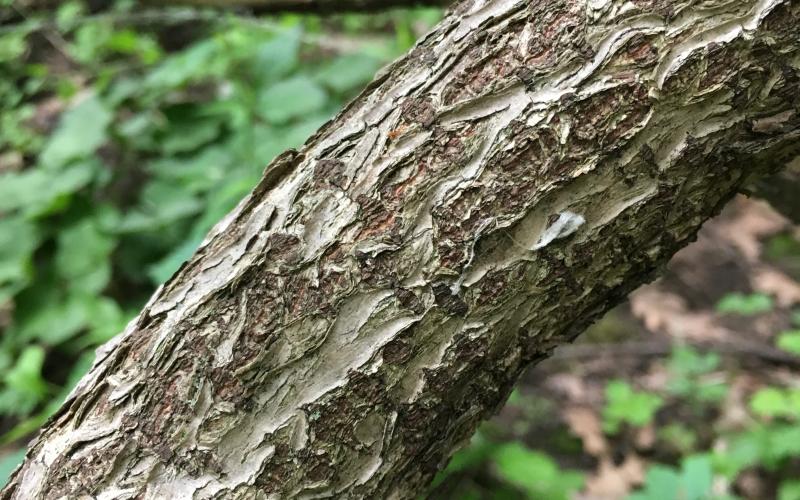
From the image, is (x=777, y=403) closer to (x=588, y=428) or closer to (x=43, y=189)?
(x=588, y=428)

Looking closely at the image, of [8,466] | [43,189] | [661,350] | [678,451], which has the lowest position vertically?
[678,451]

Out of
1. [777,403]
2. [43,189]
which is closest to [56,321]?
[43,189]

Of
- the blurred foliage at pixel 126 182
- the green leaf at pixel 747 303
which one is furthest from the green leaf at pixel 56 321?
the green leaf at pixel 747 303

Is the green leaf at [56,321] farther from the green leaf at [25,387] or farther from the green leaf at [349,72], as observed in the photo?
the green leaf at [349,72]

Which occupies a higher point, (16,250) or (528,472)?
(16,250)

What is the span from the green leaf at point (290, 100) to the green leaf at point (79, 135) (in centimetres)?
75

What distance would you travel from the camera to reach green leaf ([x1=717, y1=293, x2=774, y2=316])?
2.57m

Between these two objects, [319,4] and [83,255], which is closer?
[319,4]

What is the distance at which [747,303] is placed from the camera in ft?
8.54

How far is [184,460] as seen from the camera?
0.77 metres

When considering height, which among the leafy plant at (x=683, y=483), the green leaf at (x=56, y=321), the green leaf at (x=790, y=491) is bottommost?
the green leaf at (x=790, y=491)

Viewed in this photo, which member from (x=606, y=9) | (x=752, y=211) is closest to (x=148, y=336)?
(x=606, y=9)

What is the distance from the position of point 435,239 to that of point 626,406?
6.37ft

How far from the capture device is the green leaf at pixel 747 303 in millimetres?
2566
